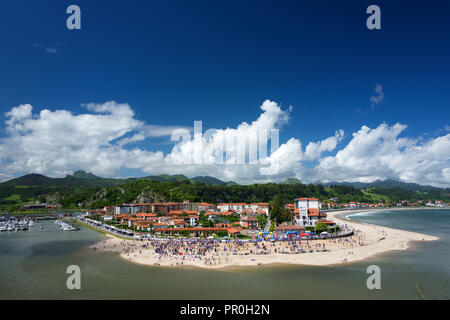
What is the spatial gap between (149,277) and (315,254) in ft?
89.5

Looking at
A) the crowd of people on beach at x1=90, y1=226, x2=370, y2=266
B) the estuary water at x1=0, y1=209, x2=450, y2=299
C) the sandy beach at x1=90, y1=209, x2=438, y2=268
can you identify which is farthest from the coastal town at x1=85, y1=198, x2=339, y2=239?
the estuary water at x1=0, y1=209, x2=450, y2=299

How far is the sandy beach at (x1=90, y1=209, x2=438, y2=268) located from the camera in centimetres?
4056

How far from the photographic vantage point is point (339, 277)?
32844mm

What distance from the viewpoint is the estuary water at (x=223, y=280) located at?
91.2 feet

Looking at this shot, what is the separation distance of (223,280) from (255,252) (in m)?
14.9

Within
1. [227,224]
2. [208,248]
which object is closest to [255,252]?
[208,248]

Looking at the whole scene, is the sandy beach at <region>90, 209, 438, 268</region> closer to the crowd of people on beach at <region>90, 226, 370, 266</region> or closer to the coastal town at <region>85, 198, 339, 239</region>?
the crowd of people on beach at <region>90, 226, 370, 266</region>

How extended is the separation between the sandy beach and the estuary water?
8.13 ft

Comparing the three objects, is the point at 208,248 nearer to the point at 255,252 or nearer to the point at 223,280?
the point at 255,252

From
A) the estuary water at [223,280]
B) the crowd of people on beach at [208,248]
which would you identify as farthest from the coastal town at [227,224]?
the estuary water at [223,280]

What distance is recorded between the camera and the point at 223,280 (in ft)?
106
